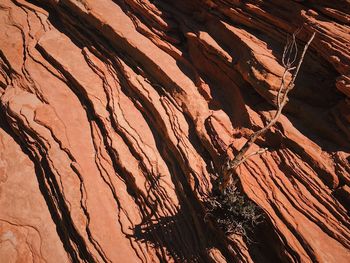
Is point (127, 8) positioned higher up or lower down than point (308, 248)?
higher up

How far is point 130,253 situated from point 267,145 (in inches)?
178

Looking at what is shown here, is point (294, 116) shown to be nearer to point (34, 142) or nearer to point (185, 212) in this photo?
point (185, 212)

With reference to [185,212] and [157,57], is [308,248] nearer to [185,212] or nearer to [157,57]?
[185,212]

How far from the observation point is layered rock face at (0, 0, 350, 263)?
736cm

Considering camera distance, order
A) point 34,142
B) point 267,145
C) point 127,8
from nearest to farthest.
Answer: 1. point 267,145
2. point 34,142
3. point 127,8

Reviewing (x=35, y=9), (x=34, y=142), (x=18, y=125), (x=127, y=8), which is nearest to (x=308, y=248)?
(x=34, y=142)

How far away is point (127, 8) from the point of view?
12.0 meters

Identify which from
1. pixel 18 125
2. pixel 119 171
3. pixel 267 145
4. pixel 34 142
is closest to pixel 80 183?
pixel 119 171

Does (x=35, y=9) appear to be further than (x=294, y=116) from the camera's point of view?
Yes

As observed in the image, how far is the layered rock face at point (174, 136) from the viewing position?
7.36 metres

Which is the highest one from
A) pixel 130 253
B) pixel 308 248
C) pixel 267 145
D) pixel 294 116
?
pixel 294 116

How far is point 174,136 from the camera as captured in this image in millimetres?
8938

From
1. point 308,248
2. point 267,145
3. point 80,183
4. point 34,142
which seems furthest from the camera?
point 34,142

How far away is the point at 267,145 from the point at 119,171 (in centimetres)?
426
